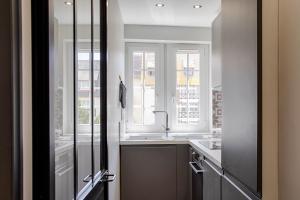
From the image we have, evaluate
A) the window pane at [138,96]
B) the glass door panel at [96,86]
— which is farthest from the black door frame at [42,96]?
the window pane at [138,96]

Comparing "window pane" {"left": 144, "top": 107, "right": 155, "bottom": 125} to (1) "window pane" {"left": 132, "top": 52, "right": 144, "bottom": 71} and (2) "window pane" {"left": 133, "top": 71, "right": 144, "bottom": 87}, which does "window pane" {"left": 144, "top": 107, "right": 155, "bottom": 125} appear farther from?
(1) "window pane" {"left": 132, "top": 52, "right": 144, "bottom": 71}

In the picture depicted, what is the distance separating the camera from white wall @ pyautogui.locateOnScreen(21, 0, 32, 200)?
31.7 inches

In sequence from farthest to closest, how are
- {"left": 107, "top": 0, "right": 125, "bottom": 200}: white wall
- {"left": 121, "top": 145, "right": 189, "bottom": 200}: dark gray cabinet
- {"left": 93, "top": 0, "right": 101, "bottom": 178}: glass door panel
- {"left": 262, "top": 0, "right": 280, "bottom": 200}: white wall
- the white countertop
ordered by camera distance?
{"left": 121, "top": 145, "right": 189, "bottom": 200}: dark gray cabinet, {"left": 107, "top": 0, "right": 125, "bottom": 200}: white wall, the white countertop, {"left": 93, "top": 0, "right": 101, "bottom": 178}: glass door panel, {"left": 262, "top": 0, "right": 280, "bottom": 200}: white wall

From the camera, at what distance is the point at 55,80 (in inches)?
39.9

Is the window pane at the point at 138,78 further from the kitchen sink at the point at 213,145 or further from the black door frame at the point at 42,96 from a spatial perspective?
the black door frame at the point at 42,96

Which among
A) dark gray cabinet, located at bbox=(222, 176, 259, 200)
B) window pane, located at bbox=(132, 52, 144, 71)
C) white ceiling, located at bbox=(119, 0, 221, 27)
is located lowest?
dark gray cabinet, located at bbox=(222, 176, 259, 200)

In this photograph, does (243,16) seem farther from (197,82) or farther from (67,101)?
(197,82)

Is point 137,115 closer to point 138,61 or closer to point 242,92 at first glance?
point 138,61

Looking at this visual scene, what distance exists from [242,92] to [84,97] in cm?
85

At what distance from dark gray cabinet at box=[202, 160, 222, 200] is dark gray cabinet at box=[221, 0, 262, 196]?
0.83 ft

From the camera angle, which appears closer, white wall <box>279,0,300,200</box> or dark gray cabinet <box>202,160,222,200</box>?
white wall <box>279,0,300,200</box>

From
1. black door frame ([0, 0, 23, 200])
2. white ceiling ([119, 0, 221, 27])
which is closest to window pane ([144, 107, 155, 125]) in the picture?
white ceiling ([119, 0, 221, 27])

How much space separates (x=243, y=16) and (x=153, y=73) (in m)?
2.85

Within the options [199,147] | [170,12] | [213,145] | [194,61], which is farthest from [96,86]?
[194,61]
